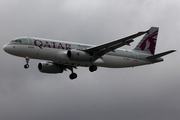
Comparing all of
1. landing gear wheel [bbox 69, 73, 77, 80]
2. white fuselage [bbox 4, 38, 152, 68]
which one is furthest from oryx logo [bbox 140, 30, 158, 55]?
landing gear wheel [bbox 69, 73, 77, 80]

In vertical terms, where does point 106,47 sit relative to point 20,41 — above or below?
above

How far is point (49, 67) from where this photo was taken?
55.6 metres

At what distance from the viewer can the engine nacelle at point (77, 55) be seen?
162ft

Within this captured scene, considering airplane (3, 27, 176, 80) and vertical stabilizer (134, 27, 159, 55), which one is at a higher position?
vertical stabilizer (134, 27, 159, 55)

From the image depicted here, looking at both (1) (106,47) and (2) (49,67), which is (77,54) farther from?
(2) (49,67)

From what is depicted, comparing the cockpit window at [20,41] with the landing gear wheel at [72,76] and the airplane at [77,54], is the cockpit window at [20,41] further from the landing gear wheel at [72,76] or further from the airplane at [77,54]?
the landing gear wheel at [72,76]

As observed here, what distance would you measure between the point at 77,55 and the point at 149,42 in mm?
16517

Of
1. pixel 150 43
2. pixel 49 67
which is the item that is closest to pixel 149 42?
pixel 150 43

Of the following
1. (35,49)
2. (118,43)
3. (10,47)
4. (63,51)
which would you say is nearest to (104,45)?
(118,43)

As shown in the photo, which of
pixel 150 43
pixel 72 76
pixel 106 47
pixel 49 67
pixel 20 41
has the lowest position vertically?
pixel 72 76

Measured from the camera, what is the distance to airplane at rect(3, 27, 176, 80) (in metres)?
48.5

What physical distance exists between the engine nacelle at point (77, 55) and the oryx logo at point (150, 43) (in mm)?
13038

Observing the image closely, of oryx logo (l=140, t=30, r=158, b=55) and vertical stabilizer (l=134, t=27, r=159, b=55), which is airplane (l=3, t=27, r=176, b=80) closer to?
vertical stabilizer (l=134, t=27, r=159, b=55)

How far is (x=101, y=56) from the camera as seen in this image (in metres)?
52.6
